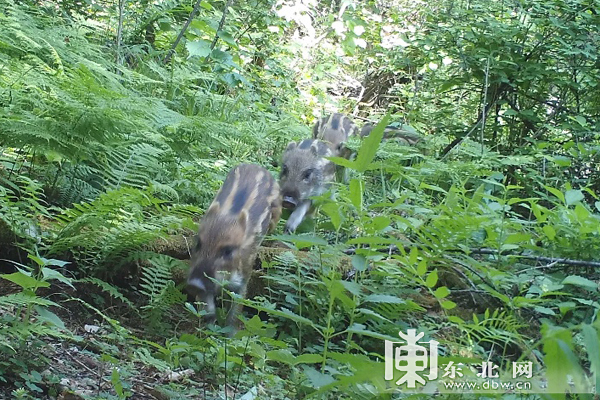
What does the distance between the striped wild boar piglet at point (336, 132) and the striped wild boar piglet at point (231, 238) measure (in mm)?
3327

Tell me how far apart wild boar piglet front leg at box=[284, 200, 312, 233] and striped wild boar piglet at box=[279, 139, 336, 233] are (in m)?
0.01

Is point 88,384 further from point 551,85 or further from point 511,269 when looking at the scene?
point 551,85

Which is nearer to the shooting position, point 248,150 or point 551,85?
point 248,150

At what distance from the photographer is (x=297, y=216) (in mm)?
7828

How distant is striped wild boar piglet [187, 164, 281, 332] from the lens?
16.7ft

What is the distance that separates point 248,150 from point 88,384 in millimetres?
5377

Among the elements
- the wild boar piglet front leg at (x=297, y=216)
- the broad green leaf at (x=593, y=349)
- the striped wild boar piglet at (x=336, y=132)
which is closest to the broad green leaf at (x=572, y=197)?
the wild boar piglet front leg at (x=297, y=216)

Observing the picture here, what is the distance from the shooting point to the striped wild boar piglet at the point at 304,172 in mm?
8266

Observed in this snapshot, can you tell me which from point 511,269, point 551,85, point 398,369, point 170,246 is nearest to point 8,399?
point 398,369

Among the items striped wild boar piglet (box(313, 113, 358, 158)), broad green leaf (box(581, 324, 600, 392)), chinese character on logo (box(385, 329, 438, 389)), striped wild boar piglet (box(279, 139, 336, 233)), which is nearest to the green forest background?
broad green leaf (box(581, 324, 600, 392))

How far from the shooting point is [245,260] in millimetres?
5562

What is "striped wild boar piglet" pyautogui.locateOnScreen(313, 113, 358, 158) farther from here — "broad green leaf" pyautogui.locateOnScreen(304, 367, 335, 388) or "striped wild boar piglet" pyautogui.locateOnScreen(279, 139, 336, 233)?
"broad green leaf" pyautogui.locateOnScreen(304, 367, 335, 388)

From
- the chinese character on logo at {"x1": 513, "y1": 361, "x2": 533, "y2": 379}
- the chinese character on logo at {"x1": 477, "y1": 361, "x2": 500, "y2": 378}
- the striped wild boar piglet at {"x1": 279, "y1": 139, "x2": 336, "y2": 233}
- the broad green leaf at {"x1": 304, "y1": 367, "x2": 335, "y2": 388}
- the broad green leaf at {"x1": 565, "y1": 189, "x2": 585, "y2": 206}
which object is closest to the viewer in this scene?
the broad green leaf at {"x1": 304, "y1": 367, "x2": 335, "y2": 388}

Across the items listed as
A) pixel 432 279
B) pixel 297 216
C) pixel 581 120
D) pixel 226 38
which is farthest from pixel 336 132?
pixel 432 279
